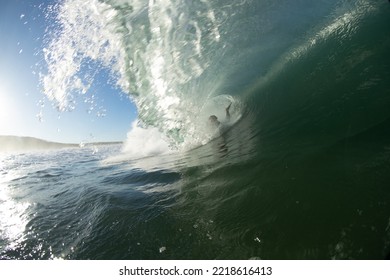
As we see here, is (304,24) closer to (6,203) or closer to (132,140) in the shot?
(6,203)

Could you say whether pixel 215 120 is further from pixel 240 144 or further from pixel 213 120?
pixel 240 144

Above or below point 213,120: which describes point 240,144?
below

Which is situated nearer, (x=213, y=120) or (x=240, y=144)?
(x=240, y=144)

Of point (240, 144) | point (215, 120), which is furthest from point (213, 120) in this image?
point (240, 144)

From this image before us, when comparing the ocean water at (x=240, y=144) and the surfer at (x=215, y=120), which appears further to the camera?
the surfer at (x=215, y=120)

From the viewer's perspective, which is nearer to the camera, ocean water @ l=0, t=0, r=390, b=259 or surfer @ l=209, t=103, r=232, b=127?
ocean water @ l=0, t=0, r=390, b=259

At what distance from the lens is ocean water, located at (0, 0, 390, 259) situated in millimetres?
2365

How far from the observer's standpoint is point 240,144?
16.8 ft

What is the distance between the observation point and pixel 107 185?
4766 millimetres

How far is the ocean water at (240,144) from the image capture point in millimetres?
2365

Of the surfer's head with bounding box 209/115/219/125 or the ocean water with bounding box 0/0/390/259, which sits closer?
the ocean water with bounding box 0/0/390/259

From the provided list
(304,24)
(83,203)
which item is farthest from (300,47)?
(83,203)

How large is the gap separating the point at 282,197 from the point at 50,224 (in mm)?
2613

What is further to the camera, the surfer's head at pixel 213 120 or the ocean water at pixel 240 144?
the surfer's head at pixel 213 120
